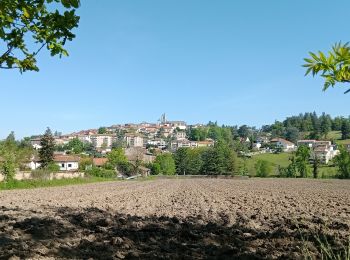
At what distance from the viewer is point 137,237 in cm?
856

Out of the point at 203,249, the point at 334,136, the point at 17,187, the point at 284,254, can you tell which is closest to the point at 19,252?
the point at 203,249

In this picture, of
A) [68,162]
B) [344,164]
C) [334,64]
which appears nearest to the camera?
[334,64]

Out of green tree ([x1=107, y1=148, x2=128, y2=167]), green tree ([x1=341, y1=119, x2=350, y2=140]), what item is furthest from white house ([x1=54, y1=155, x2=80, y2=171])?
green tree ([x1=341, y1=119, x2=350, y2=140])

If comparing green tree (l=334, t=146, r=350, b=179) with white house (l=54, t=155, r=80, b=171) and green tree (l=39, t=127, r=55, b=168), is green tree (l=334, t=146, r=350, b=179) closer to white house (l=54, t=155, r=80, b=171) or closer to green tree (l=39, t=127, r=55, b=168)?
green tree (l=39, t=127, r=55, b=168)

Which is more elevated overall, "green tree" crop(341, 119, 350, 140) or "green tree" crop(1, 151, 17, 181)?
"green tree" crop(341, 119, 350, 140)

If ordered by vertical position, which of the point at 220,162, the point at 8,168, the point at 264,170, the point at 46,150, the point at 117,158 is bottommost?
the point at 264,170

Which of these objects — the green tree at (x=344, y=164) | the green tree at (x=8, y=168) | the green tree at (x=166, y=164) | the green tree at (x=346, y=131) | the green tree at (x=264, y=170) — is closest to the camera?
the green tree at (x=8, y=168)

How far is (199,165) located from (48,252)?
118 m

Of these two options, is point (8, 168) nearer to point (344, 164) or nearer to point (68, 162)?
point (344, 164)

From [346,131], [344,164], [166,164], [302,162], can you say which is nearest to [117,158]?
[166,164]

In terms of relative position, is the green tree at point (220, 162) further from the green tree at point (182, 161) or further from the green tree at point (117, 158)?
the green tree at point (117, 158)

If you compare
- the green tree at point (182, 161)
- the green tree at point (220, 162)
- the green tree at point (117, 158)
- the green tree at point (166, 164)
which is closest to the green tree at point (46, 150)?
the green tree at point (117, 158)

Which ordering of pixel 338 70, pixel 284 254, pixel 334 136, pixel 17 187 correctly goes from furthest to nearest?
pixel 334 136
pixel 17 187
pixel 284 254
pixel 338 70

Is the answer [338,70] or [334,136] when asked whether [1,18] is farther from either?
[334,136]
